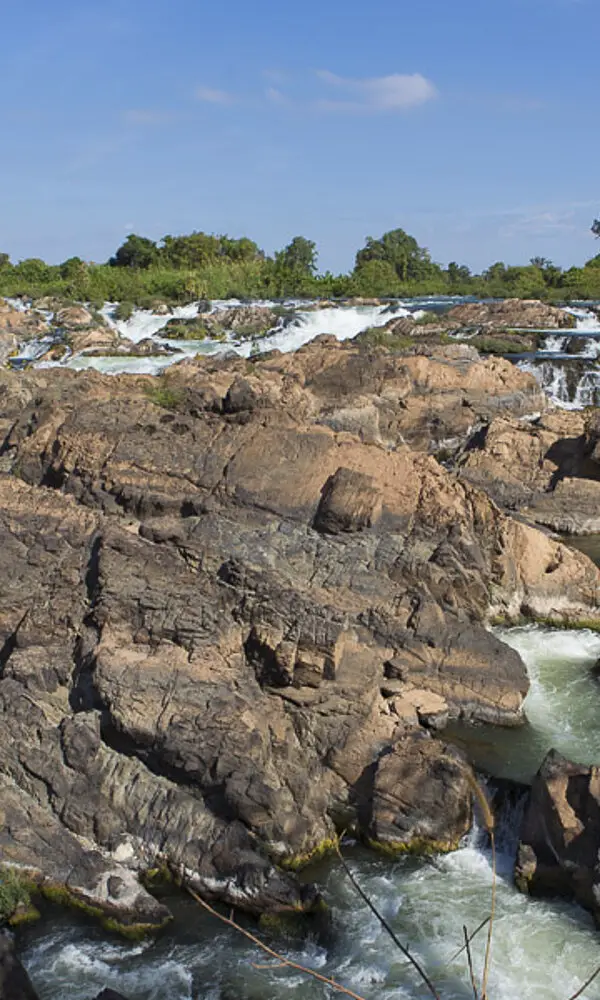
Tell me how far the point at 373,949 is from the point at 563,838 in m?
2.57

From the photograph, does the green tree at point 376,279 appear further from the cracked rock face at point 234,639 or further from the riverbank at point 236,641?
the cracked rock face at point 234,639

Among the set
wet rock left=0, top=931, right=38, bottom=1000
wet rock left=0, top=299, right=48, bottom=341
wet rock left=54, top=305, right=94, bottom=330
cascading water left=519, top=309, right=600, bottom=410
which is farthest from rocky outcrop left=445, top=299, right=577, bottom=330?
wet rock left=0, top=931, right=38, bottom=1000

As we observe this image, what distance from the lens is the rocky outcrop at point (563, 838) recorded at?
10.5 meters

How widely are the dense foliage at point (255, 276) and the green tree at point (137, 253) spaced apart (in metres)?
0.09

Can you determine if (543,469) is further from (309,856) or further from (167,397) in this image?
(309,856)

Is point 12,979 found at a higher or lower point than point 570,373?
lower

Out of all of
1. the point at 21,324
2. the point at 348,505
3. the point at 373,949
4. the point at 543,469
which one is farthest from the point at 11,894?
the point at 21,324

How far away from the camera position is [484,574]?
16578 mm

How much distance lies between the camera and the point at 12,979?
29.7 feet

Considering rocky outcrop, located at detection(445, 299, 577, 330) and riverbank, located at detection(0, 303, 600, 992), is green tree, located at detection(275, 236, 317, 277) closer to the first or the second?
rocky outcrop, located at detection(445, 299, 577, 330)

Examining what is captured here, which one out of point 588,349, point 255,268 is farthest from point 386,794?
point 255,268

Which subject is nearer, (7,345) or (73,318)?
(7,345)

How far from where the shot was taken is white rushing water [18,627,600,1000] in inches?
379

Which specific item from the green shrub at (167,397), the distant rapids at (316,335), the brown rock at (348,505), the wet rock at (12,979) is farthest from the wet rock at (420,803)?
the distant rapids at (316,335)
